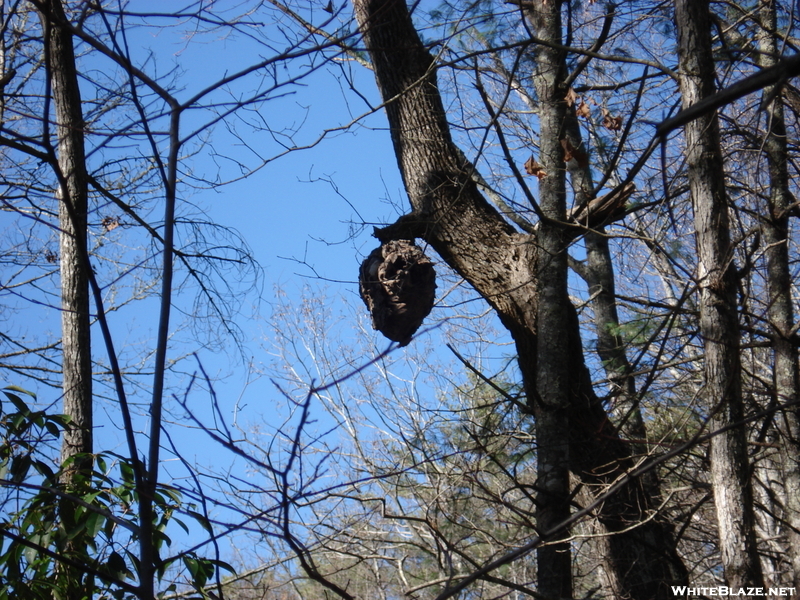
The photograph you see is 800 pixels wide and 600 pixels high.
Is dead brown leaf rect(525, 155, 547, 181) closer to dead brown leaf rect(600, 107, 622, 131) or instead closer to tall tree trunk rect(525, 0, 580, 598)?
tall tree trunk rect(525, 0, 580, 598)

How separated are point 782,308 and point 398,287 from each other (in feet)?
7.48

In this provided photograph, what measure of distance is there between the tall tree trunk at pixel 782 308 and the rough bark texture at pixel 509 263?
0.69 meters

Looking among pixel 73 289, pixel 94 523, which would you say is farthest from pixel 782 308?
pixel 73 289

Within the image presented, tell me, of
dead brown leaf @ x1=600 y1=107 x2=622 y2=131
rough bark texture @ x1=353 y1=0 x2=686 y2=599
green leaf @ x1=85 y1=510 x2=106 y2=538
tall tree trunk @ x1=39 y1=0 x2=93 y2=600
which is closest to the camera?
green leaf @ x1=85 y1=510 x2=106 y2=538

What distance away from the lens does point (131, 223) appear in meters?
4.70

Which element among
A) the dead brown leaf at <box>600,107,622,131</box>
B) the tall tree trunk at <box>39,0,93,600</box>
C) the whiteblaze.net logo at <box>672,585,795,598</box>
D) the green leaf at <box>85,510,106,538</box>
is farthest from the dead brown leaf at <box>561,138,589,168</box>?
the green leaf at <box>85,510,106,538</box>

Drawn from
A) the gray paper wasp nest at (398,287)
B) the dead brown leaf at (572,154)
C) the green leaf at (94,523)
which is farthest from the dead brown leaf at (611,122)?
the green leaf at (94,523)

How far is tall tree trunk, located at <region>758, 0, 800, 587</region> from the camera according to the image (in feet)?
12.6

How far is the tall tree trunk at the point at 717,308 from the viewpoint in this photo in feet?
9.47

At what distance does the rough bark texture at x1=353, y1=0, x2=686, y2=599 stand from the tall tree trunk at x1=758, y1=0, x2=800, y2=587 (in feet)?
2.25

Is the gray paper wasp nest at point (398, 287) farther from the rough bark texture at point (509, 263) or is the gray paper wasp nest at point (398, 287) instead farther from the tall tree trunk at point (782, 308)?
the tall tree trunk at point (782, 308)

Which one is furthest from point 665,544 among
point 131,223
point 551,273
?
point 131,223

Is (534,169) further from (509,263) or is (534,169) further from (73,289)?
(73,289)

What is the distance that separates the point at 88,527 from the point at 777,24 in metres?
5.23
